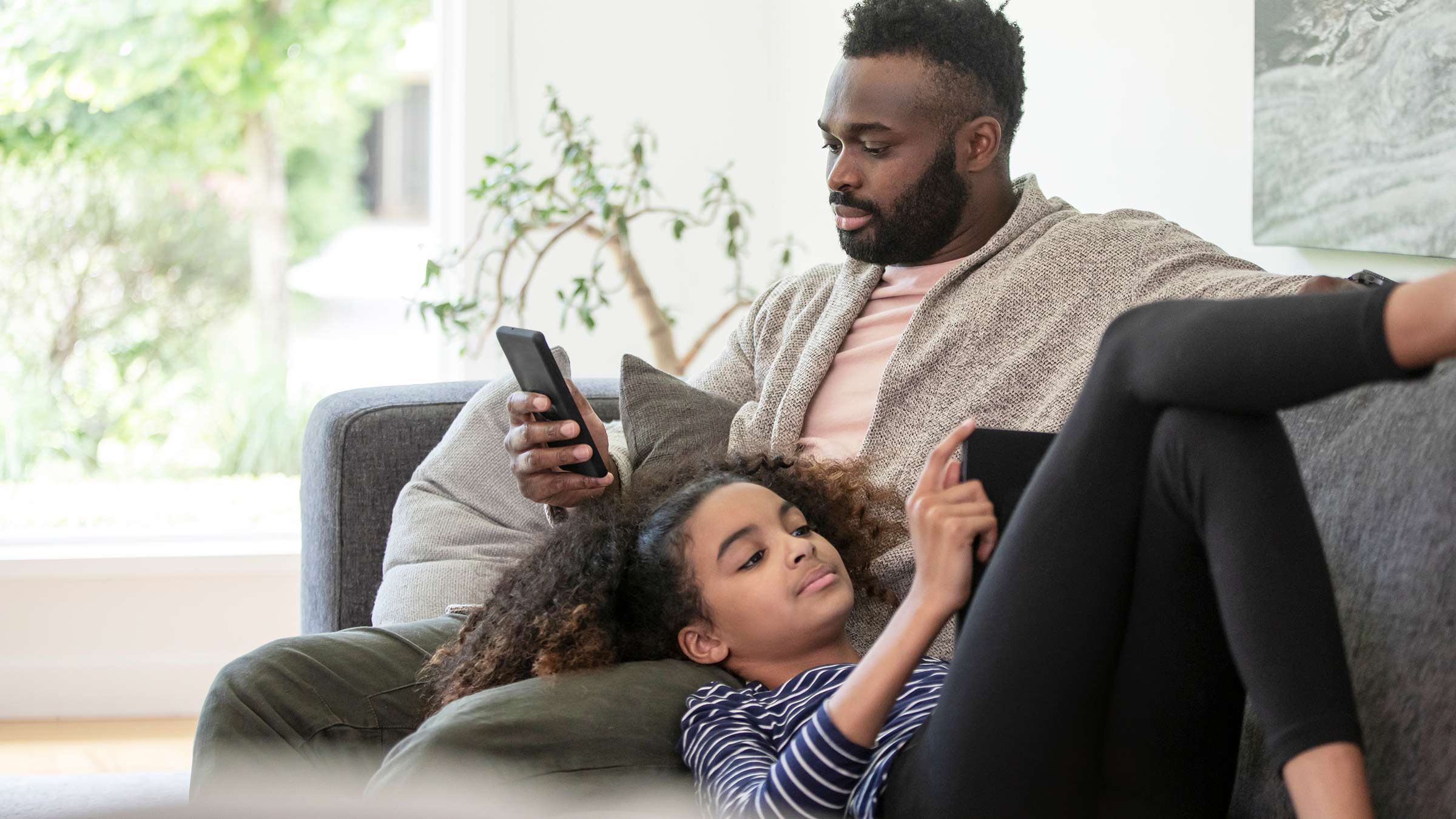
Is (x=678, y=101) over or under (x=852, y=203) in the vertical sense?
over

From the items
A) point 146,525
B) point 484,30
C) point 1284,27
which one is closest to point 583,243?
point 484,30

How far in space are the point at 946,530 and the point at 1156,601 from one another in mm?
184

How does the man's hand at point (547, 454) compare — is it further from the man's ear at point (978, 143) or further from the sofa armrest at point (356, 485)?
the man's ear at point (978, 143)

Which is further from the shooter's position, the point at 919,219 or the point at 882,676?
the point at 919,219

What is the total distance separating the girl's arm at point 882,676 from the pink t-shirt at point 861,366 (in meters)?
0.61

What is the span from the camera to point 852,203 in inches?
72.3

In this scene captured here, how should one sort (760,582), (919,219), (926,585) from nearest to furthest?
(926,585) → (760,582) → (919,219)

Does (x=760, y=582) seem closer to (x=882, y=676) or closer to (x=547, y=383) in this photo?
(x=882, y=676)

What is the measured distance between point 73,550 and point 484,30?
1511 mm

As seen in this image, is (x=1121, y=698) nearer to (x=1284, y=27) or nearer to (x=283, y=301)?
(x=1284, y=27)

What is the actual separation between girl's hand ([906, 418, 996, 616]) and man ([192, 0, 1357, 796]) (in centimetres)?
33

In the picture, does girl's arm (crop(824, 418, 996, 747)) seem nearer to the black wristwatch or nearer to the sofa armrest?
the black wristwatch

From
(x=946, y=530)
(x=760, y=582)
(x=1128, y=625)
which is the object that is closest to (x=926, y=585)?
(x=946, y=530)

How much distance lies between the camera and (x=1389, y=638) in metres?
1.05
